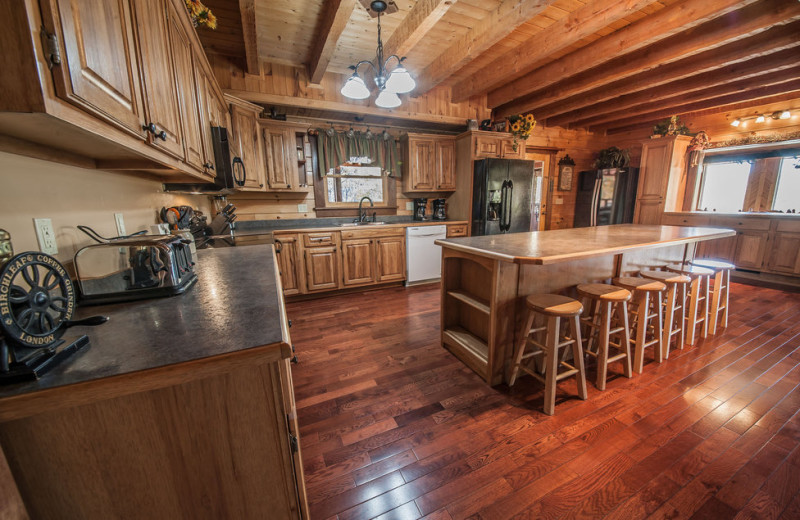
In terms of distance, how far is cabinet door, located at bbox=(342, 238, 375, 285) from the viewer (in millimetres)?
3697

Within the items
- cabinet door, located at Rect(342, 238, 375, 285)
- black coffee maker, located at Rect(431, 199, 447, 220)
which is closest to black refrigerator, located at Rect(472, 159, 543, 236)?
black coffee maker, located at Rect(431, 199, 447, 220)

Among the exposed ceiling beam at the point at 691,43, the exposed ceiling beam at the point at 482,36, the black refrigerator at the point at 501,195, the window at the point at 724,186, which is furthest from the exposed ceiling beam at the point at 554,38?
the window at the point at 724,186

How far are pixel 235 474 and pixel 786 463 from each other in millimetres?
2260

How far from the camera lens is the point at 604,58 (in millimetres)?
2875

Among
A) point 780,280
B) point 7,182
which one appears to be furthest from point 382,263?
point 780,280

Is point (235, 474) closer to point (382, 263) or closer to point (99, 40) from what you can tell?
point (99, 40)

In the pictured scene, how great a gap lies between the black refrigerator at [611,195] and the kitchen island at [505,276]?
3086 mm

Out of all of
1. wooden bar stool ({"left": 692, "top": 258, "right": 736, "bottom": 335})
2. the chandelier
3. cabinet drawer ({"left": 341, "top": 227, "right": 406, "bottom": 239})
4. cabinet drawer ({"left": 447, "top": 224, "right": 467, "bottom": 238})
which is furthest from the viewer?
cabinet drawer ({"left": 447, "top": 224, "right": 467, "bottom": 238})

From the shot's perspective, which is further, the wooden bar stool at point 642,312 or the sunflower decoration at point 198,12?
the wooden bar stool at point 642,312

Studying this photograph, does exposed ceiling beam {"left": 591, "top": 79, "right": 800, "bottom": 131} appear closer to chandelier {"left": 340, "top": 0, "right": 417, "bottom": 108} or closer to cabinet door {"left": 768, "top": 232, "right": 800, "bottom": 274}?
cabinet door {"left": 768, "top": 232, "right": 800, "bottom": 274}

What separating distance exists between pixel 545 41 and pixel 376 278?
3.08m

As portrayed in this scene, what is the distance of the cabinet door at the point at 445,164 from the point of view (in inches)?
169

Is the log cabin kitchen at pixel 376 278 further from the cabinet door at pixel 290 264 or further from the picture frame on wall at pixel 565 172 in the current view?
the picture frame on wall at pixel 565 172

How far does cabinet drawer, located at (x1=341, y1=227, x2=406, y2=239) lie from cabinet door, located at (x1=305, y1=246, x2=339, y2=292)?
0.84 ft
